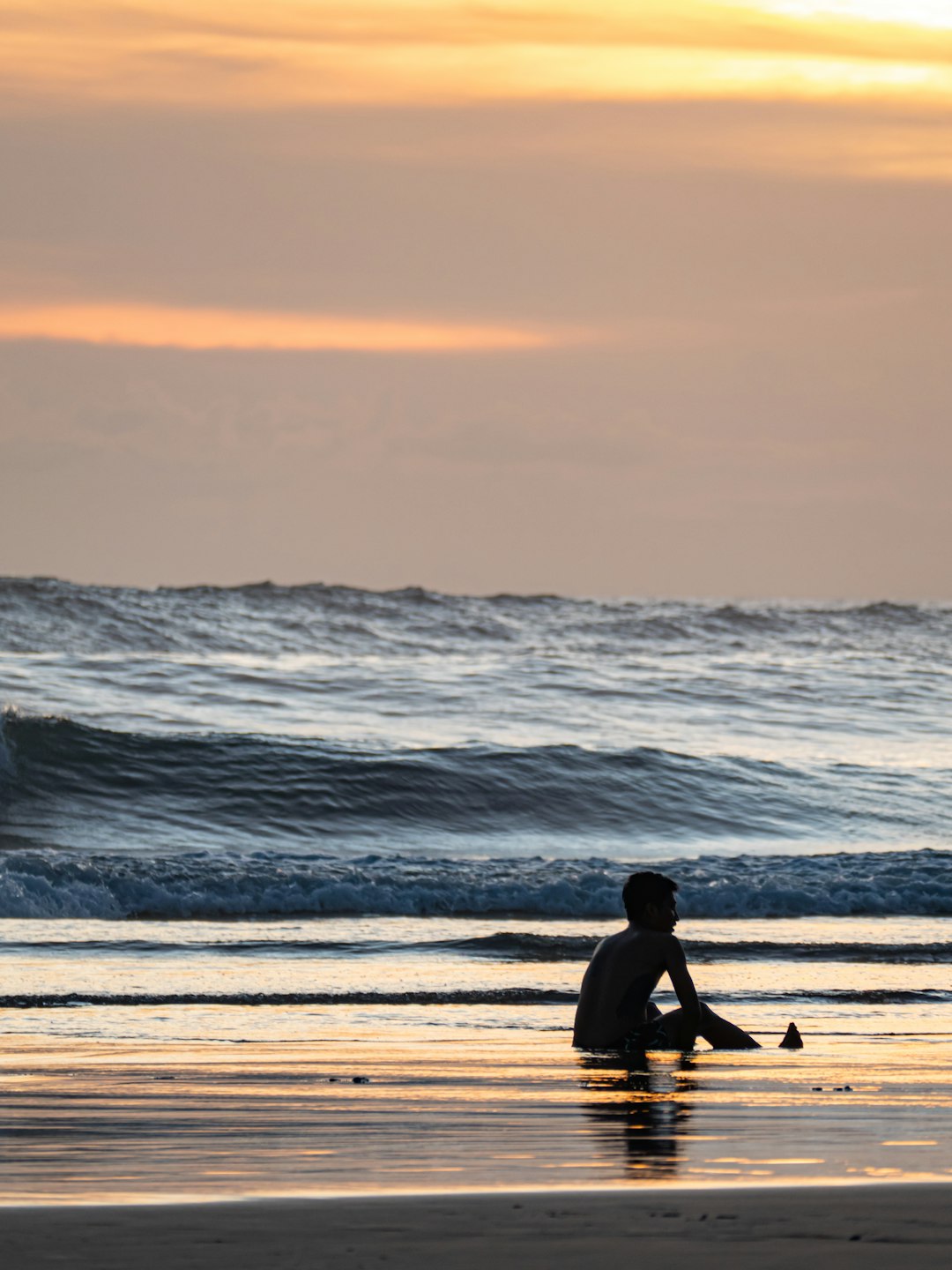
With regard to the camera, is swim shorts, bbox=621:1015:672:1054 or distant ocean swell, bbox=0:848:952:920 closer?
swim shorts, bbox=621:1015:672:1054

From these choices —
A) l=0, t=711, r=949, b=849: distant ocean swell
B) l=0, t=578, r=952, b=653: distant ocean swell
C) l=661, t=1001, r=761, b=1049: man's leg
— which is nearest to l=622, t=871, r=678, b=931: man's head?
l=661, t=1001, r=761, b=1049: man's leg

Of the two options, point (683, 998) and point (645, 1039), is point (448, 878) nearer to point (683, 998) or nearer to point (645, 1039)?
point (645, 1039)

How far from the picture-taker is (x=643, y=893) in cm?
759

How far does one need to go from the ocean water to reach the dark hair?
71 cm

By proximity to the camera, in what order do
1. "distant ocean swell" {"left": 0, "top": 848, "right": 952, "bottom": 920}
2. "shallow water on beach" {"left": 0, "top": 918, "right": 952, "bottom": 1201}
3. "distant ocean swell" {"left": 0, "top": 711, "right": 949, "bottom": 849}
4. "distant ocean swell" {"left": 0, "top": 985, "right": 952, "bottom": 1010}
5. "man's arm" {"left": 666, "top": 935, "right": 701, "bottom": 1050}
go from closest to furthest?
"shallow water on beach" {"left": 0, "top": 918, "right": 952, "bottom": 1201} → "man's arm" {"left": 666, "top": 935, "right": 701, "bottom": 1050} → "distant ocean swell" {"left": 0, "top": 985, "right": 952, "bottom": 1010} → "distant ocean swell" {"left": 0, "top": 848, "right": 952, "bottom": 920} → "distant ocean swell" {"left": 0, "top": 711, "right": 949, "bottom": 849}

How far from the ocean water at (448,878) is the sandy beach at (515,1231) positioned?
1.07 feet

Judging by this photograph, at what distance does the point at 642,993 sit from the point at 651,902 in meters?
0.45

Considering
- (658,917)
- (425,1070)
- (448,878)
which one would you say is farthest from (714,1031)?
(448,878)

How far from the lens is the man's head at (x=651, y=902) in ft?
24.9

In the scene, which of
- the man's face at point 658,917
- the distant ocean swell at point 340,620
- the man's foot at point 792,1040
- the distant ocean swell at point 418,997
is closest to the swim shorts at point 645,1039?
the man's face at point 658,917

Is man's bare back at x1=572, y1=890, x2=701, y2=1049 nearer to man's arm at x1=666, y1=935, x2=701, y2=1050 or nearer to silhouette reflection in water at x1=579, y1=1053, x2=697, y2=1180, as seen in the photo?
man's arm at x1=666, y1=935, x2=701, y2=1050

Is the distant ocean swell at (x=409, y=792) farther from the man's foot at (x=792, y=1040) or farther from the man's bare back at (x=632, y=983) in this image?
the man's foot at (x=792, y=1040)

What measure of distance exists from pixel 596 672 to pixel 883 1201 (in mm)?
28237

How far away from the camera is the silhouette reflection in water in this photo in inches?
200
